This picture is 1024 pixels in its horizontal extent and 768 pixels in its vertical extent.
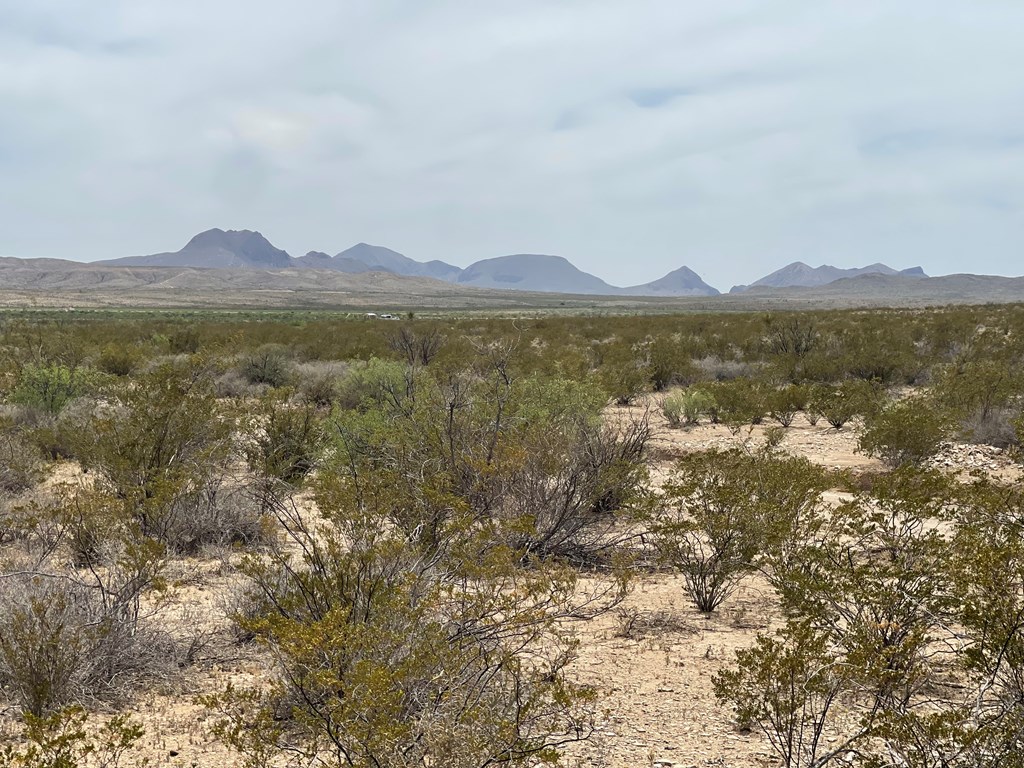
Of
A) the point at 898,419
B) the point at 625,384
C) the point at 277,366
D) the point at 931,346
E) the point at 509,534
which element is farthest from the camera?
the point at 931,346

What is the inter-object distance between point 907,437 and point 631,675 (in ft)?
30.0

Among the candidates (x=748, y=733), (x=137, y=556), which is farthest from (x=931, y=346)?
(x=137, y=556)

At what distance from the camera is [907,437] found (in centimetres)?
1248

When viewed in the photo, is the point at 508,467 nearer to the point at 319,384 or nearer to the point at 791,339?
the point at 319,384

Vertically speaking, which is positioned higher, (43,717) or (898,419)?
(898,419)

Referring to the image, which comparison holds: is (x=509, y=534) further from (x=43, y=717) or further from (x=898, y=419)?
(x=898, y=419)

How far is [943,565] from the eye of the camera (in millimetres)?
Answer: 5152

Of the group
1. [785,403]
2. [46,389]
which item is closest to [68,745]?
[46,389]

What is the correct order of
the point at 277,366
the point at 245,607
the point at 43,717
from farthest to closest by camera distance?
1. the point at 277,366
2. the point at 245,607
3. the point at 43,717

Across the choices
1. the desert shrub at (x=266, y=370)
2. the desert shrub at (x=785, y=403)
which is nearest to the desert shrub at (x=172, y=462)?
the desert shrub at (x=266, y=370)

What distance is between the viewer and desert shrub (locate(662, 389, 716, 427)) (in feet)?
56.4

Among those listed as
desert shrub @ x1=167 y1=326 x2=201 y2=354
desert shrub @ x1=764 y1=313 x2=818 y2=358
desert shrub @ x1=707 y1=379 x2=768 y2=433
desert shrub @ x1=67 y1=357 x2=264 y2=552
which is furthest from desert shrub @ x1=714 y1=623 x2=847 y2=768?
desert shrub @ x1=167 y1=326 x2=201 y2=354

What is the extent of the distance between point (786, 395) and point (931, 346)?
1430cm

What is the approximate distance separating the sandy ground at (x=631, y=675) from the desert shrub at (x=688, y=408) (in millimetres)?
9548
